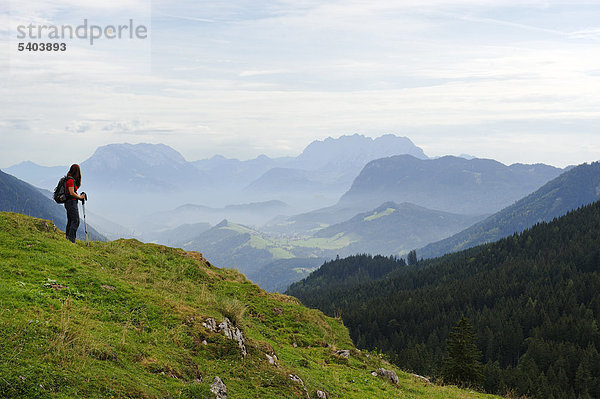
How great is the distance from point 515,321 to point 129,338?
5103 inches

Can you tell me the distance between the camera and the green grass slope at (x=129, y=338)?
38.5 feet

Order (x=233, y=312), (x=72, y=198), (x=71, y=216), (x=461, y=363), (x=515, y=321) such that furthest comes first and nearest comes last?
(x=515, y=321)
(x=461, y=363)
(x=71, y=216)
(x=72, y=198)
(x=233, y=312)

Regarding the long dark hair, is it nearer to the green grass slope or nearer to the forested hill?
the green grass slope

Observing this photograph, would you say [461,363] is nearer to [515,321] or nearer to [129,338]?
[129,338]

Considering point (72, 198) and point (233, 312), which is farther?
point (72, 198)

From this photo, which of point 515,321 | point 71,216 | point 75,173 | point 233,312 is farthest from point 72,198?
point 515,321

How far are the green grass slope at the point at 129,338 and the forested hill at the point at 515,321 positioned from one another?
4375 centimetres

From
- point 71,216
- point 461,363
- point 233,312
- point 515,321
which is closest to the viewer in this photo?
point 233,312

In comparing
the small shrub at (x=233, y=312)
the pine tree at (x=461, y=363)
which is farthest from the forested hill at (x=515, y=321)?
→ the small shrub at (x=233, y=312)

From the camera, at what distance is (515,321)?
118 metres

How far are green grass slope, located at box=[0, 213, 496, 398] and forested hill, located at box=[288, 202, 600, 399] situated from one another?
1722 inches

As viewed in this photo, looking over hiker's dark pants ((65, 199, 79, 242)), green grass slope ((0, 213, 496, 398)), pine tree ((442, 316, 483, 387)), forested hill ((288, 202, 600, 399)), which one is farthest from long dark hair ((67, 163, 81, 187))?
forested hill ((288, 202, 600, 399))

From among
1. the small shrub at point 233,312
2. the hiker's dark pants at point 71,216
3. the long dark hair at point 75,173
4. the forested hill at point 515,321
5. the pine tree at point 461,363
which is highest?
the long dark hair at point 75,173

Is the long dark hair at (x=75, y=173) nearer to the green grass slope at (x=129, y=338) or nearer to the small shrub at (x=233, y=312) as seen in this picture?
the green grass slope at (x=129, y=338)
